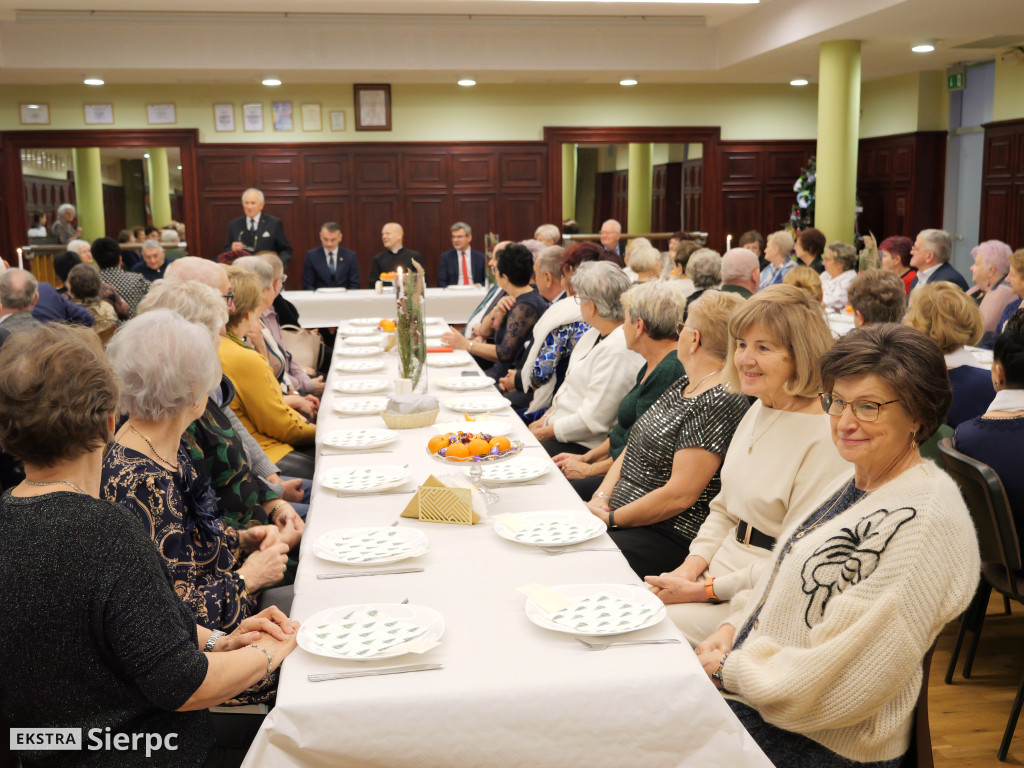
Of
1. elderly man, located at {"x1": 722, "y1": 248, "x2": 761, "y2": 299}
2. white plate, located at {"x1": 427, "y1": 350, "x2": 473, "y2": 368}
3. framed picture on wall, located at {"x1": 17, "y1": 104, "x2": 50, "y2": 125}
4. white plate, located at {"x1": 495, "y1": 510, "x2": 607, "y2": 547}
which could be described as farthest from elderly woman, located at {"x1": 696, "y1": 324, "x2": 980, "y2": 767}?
framed picture on wall, located at {"x1": 17, "y1": 104, "x2": 50, "y2": 125}

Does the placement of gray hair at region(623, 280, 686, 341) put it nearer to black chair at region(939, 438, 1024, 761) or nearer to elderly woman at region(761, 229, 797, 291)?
black chair at region(939, 438, 1024, 761)

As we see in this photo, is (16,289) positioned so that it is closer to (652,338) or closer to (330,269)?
(652,338)

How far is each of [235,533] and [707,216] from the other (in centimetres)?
1053

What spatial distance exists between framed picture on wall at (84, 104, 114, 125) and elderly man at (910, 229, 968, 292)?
29.7ft

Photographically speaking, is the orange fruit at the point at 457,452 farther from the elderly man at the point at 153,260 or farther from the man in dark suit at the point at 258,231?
the elderly man at the point at 153,260

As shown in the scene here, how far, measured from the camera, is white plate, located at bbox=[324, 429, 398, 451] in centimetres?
320

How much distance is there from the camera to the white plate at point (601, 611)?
1.77m

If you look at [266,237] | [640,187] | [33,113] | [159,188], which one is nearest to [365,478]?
[266,237]

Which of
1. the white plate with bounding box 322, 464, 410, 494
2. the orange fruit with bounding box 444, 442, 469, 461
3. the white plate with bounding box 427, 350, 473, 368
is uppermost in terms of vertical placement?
the orange fruit with bounding box 444, 442, 469, 461

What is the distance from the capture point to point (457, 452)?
268 centimetres

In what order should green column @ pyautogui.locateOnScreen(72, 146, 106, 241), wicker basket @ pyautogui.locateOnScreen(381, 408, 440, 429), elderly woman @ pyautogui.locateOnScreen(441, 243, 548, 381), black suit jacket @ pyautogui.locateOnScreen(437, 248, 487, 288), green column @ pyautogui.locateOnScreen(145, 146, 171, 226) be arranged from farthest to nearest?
green column @ pyautogui.locateOnScreen(145, 146, 171, 226), green column @ pyautogui.locateOnScreen(72, 146, 106, 241), black suit jacket @ pyautogui.locateOnScreen(437, 248, 487, 288), elderly woman @ pyautogui.locateOnScreen(441, 243, 548, 381), wicker basket @ pyautogui.locateOnScreen(381, 408, 440, 429)

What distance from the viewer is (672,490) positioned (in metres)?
2.81

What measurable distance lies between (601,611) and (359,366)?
348cm

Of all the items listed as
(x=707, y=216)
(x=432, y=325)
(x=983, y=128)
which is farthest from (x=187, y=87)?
(x=983, y=128)
